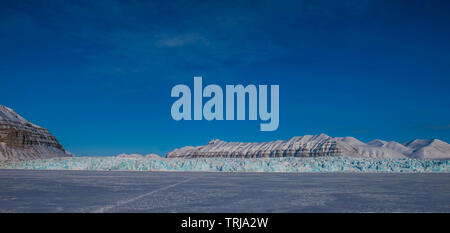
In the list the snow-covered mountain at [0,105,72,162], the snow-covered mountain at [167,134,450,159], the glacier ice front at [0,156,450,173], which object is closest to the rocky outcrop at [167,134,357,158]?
the snow-covered mountain at [167,134,450,159]

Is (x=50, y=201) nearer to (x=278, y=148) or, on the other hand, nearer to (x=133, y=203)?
(x=133, y=203)

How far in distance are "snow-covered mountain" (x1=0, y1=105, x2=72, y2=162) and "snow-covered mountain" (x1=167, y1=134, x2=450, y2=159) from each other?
37.9 m

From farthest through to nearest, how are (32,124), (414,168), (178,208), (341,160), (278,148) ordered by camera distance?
(278,148) < (32,124) < (341,160) < (414,168) < (178,208)

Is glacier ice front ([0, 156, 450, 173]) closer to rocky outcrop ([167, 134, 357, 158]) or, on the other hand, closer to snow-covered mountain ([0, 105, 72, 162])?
snow-covered mountain ([0, 105, 72, 162])

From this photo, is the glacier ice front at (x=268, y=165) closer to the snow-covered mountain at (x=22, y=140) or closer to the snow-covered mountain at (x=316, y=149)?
the snow-covered mountain at (x=22, y=140)

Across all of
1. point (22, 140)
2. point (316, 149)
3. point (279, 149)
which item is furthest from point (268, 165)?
point (279, 149)

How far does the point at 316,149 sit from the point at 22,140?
51.9 meters

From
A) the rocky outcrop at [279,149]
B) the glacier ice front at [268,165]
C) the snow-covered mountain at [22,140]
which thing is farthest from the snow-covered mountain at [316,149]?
the snow-covered mountain at [22,140]

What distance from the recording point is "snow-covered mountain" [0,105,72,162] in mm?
49203

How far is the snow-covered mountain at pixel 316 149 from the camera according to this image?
209 ft
